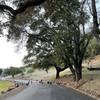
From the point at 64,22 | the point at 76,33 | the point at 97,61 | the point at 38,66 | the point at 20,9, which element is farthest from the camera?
the point at 97,61

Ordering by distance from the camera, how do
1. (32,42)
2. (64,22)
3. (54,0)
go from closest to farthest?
(54,0) → (64,22) → (32,42)

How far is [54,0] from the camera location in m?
14.5

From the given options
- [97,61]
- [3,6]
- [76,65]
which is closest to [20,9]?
[3,6]

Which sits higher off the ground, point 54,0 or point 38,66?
point 38,66

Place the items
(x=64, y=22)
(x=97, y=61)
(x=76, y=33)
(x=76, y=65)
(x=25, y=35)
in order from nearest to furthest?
(x=64, y=22), (x=76, y=33), (x=76, y=65), (x=25, y=35), (x=97, y=61)

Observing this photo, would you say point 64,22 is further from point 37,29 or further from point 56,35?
point 37,29

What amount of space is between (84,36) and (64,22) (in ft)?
20.7

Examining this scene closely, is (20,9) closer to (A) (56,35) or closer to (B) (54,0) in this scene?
(B) (54,0)

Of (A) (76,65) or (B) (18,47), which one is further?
(B) (18,47)

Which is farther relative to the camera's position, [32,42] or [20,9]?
[32,42]

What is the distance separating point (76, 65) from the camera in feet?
144

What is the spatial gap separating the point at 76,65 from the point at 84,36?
168 inches

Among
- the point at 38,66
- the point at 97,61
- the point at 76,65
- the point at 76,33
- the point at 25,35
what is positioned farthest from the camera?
the point at 97,61

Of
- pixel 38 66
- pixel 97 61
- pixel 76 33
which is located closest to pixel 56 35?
pixel 76 33
